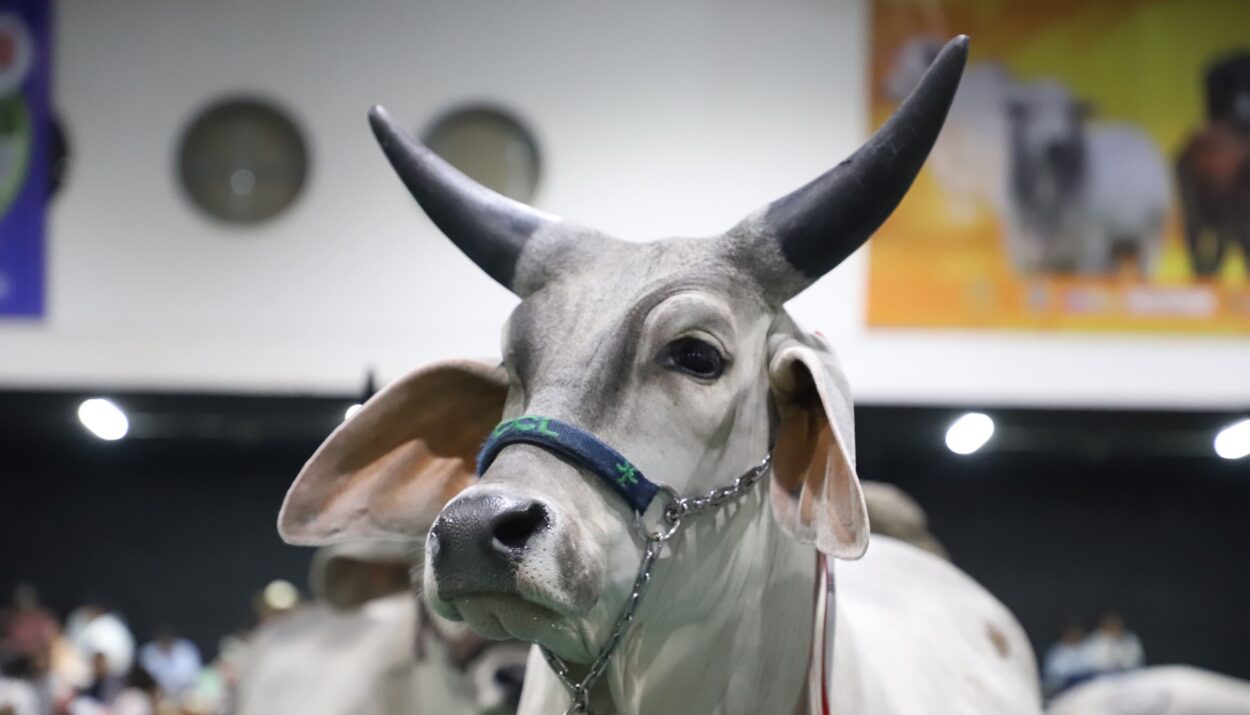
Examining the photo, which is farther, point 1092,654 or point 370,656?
point 1092,654

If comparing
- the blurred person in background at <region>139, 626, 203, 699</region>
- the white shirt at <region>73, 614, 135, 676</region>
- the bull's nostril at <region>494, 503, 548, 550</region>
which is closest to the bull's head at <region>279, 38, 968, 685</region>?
the bull's nostril at <region>494, 503, 548, 550</region>

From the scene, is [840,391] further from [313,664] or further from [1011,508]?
[1011,508]

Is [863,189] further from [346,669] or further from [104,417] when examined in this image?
[104,417]

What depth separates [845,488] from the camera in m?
1.75

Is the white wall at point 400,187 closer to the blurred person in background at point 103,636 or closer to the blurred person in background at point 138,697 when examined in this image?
the blurred person in background at point 138,697

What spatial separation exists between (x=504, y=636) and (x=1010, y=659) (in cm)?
164

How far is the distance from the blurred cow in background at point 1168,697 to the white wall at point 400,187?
360 cm

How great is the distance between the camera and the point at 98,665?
26.1 feet

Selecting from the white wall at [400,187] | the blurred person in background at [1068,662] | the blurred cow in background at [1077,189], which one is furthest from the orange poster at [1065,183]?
the blurred person in background at [1068,662]

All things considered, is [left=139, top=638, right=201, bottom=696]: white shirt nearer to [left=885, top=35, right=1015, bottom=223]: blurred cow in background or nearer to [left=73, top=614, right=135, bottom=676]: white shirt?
[left=73, top=614, right=135, bottom=676]: white shirt

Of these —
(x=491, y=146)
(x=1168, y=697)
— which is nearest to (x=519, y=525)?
(x=1168, y=697)

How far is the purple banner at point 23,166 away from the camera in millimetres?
7059

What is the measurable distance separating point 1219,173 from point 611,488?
596 centimetres

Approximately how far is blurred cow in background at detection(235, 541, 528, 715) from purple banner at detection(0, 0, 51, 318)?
355cm
